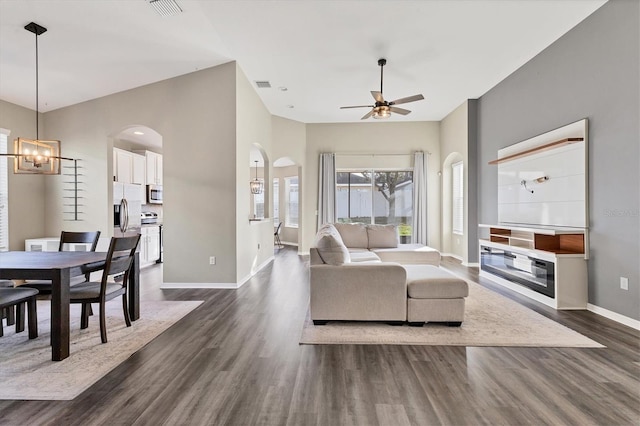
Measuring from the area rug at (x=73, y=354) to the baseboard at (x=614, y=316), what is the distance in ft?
15.6

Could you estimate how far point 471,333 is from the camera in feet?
10.3

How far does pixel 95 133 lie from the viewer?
5.50 m

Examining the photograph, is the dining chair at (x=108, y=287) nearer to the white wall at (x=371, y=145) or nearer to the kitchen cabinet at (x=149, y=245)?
the kitchen cabinet at (x=149, y=245)

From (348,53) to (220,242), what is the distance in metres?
3.41

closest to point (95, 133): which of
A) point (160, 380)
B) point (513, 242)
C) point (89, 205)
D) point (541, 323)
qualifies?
point (89, 205)

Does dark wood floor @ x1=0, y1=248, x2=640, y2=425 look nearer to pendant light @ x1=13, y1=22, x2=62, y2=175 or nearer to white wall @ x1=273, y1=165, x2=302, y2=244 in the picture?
pendant light @ x1=13, y1=22, x2=62, y2=175

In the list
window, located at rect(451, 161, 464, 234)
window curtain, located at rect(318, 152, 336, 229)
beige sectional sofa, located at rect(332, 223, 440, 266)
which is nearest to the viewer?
beige sectional sofa, located at rect(332, 223, 440, 266)

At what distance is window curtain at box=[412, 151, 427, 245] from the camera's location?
27.7 feet

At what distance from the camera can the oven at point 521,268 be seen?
4098 mm

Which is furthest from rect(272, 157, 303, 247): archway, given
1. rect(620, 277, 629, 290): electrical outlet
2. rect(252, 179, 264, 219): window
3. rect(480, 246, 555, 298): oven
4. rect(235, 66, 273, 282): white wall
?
rect(620, 277, 629, 290): electrical outlet

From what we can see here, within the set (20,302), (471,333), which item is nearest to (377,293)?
(471,333)

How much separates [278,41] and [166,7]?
1.41 metres

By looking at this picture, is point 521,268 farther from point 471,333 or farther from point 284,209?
point 284,209

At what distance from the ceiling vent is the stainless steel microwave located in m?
4.69
